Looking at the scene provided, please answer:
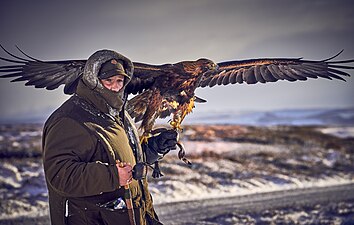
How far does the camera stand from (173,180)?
28.4 ft

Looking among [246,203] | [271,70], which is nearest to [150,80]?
[271,70]

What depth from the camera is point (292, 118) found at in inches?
537

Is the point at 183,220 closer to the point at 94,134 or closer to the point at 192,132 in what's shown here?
the point at 94,134

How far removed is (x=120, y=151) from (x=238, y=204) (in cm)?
541

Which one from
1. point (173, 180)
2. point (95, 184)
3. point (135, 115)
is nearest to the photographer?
point (95, 184)

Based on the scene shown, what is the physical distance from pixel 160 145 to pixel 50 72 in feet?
2.57

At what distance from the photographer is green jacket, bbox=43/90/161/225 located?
205 cm

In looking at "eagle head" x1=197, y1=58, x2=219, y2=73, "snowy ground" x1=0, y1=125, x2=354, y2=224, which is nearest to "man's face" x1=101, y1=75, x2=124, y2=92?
"eagle head" x1=197, y1=58, x2=219, y2=73

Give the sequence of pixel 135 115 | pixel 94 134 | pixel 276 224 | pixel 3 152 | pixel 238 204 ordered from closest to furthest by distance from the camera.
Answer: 1. pixel 94 134
2. pixel 135 115
3. pixel 276 224
4. pixel 238 204
5. pixel 3 152

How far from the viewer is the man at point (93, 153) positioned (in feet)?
6.74

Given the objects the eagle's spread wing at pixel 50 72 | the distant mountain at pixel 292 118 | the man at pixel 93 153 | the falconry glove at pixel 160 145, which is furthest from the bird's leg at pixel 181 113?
the distant mountain at pixel 292 118

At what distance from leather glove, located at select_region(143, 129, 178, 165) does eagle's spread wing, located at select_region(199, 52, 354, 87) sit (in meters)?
0.58

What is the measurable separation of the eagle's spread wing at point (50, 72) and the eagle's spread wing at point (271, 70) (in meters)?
0.82

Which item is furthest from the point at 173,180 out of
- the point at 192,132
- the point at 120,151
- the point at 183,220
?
the point at 120,151
